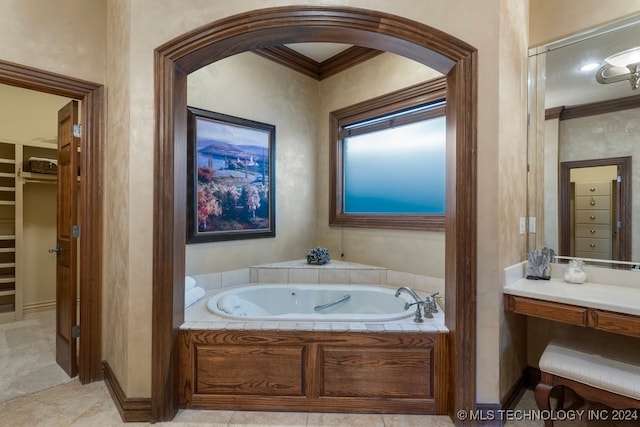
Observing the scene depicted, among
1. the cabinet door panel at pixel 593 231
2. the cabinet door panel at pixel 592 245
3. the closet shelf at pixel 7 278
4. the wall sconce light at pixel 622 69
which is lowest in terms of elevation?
the closet shelf at pixel 7 278

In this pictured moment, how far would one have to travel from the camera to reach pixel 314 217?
384cm

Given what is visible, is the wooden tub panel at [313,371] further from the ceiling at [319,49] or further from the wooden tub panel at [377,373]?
the ceiling at [319,49]

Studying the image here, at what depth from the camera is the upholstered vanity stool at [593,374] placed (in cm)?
149

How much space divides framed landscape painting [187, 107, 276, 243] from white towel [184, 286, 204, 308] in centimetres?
50

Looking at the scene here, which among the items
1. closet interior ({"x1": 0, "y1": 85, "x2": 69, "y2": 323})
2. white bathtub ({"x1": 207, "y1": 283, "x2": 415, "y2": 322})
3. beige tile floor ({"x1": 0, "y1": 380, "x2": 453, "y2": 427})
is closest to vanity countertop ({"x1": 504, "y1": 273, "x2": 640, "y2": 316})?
beige tile floor ({"x1": 0, "y1": 380, "x2": 453, "y2": 427})

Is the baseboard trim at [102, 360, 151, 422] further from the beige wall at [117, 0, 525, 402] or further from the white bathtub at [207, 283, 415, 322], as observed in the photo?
the white bathtub at [207, 283, 415, 322]

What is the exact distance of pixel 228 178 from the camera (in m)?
3.07

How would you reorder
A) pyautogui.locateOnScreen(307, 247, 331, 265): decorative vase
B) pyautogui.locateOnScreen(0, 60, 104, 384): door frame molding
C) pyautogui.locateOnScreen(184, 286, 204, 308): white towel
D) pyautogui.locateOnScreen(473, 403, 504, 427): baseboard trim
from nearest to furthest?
pyautogui.locateOnScreen(473, 403, 504, 427): baseboard trim < pyautogui.locateOnScreen(0, 60, 104, 384): door frame molding < pyautogui.locateOnScreen(184, 286, 204, 308): white towel < pyautogui.locateOnScreen(307, 247, 331, 265): decorative vase

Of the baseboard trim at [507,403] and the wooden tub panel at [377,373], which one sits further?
the wooden tub panel at [377,373]

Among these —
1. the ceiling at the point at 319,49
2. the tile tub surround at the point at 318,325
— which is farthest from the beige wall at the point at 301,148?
the tile tub surround at the point at 318,325

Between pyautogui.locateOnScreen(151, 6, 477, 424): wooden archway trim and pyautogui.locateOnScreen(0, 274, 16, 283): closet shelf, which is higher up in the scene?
pyautogui.locateOnScreen(151, 6, 477, 424): wooden archway trim

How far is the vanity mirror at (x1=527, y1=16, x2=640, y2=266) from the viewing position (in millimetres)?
1939

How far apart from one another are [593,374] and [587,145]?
1.42m

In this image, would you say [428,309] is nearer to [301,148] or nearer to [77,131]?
[301,148]
